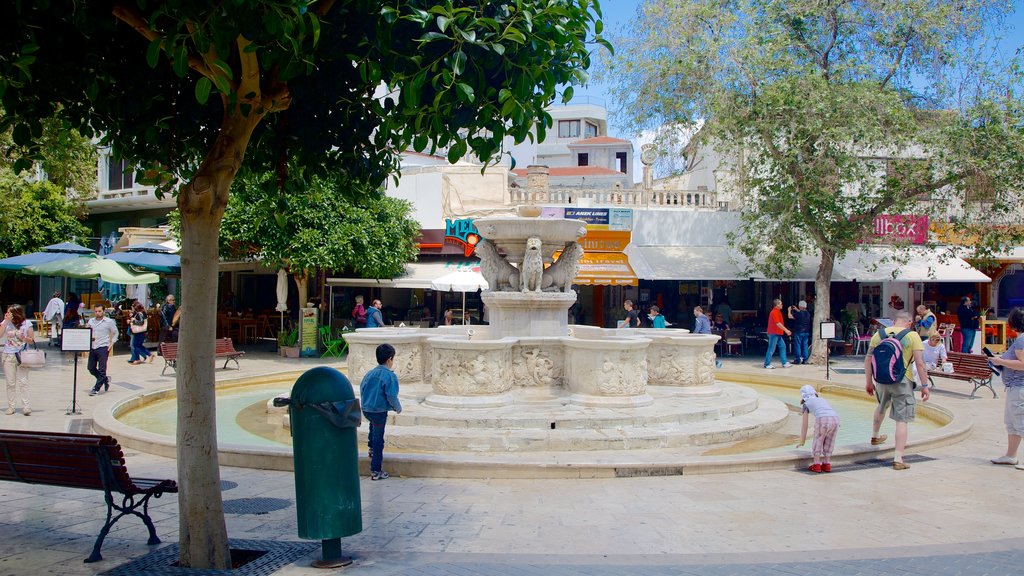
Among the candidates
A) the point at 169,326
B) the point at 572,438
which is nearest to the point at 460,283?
the point at 169,326

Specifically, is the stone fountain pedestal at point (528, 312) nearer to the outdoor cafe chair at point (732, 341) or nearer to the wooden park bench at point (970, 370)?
the wooden park bench at point (970, 370)

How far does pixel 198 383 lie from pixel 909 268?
2245 centimetres

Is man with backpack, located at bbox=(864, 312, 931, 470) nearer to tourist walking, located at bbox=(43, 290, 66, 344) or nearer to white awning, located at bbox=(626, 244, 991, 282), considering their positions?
white awning, located at bbox=(626, 244, 991, 282)

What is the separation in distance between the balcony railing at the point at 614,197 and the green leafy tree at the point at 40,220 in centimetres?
1747

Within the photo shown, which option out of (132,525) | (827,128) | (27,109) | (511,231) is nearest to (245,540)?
(132,525)

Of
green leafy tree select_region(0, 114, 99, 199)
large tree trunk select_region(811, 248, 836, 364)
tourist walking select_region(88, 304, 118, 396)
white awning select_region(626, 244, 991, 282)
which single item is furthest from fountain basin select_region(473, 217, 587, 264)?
large tree trunk select_region(811, 248, 836, 364)

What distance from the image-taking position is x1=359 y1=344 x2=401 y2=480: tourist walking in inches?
284

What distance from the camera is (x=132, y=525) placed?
5770 mm

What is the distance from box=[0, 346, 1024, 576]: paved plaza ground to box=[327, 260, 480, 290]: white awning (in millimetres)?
13302

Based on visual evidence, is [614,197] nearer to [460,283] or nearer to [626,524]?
[460,283]

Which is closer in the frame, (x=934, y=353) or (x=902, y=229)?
(x=934, y=353)

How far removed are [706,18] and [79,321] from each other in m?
18.1

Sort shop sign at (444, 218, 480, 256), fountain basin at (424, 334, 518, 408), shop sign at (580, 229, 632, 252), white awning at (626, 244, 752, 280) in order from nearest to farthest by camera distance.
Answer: fountain basin at (424, 334, 518, 408) < white awning at (626, 244, 752, 280) < shop sign at (580, 229, 632, 252) < shop sign at (444, 218, 480, 256)

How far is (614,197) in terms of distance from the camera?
24.4 m
